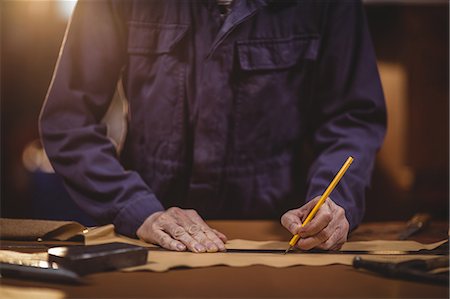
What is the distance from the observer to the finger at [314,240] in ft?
2.32

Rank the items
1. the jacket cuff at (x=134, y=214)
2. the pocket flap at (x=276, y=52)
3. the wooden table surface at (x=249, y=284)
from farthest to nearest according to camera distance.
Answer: the pocket flap at (x=276, y=52) < the jacket cuff at (x=134, y=214) < the wooden table surface at (x=249, y=284)

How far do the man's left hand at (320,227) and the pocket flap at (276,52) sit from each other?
26 centimetres

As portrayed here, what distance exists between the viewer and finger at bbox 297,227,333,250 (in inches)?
27.8

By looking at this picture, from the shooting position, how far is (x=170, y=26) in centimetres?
94

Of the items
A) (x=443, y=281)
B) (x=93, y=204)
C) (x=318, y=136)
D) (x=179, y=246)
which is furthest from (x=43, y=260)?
(x=318, y=136)

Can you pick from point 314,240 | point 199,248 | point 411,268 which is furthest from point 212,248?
point 411,268

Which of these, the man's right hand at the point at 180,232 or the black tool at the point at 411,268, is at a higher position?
the black tool at the point at 411,268

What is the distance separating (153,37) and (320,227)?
411 mm

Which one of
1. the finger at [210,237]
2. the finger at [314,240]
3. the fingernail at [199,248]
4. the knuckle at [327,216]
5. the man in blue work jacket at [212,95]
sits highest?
the man in blue work jacket at [212,95]

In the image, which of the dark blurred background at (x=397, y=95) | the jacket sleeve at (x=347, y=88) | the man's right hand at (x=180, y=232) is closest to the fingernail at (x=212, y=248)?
the man's right hand at (x=180, y=232)

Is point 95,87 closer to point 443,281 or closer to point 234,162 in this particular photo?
point 234,162

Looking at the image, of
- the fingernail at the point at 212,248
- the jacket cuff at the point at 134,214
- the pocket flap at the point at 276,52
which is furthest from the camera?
the pocket flap at the point at 276,52

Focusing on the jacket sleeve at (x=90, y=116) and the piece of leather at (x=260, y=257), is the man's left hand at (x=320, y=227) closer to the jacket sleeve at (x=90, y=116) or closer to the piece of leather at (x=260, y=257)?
the piece of leather at (x=260, y=257)

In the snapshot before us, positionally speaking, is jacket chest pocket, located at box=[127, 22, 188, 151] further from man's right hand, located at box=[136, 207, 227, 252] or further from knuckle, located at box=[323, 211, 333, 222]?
knuckle, located at box=[323, 211, 333, 222]
